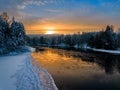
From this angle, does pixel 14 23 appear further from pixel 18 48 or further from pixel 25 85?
pixel 25 85

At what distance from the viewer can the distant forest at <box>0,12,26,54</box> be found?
43825 millimetres

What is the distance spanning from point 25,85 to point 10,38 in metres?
36.5

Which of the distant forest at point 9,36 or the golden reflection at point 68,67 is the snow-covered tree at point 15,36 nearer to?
the distant forest at point 9,36

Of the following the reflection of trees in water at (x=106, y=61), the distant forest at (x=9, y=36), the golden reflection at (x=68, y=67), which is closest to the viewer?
the golden reflection at (x=68, y=67)

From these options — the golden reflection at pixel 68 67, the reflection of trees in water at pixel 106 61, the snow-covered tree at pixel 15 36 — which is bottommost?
the reflection of trees in water at pixel 106 61

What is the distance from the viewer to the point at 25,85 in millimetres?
14391

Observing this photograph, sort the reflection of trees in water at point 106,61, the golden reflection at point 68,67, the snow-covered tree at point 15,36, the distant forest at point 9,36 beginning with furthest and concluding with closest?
the snow-covered tree at point 15,36 < the distant forest at point 9,36 < the reflection of trees in water at point 106,61 < the golden reflection at point 68,67

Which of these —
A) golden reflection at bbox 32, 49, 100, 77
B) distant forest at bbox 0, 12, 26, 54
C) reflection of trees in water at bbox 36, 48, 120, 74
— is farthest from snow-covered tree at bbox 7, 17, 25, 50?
golden reflection at bbox 32, 49, 100, 77

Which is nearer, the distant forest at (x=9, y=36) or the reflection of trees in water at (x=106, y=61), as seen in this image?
the reflection of trees in water at (x=106, y=61)

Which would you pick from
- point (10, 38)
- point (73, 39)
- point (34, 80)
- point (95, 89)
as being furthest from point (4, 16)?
point (73, 39)

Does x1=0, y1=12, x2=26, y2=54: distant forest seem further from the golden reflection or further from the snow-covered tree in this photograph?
the golden reflection

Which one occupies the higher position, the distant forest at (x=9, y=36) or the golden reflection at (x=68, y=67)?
the distant forest at (x=9, y=36)

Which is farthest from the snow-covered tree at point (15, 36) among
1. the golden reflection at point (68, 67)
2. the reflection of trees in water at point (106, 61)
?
the golden reflection at point (68, 67)

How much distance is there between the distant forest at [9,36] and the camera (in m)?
43.8
